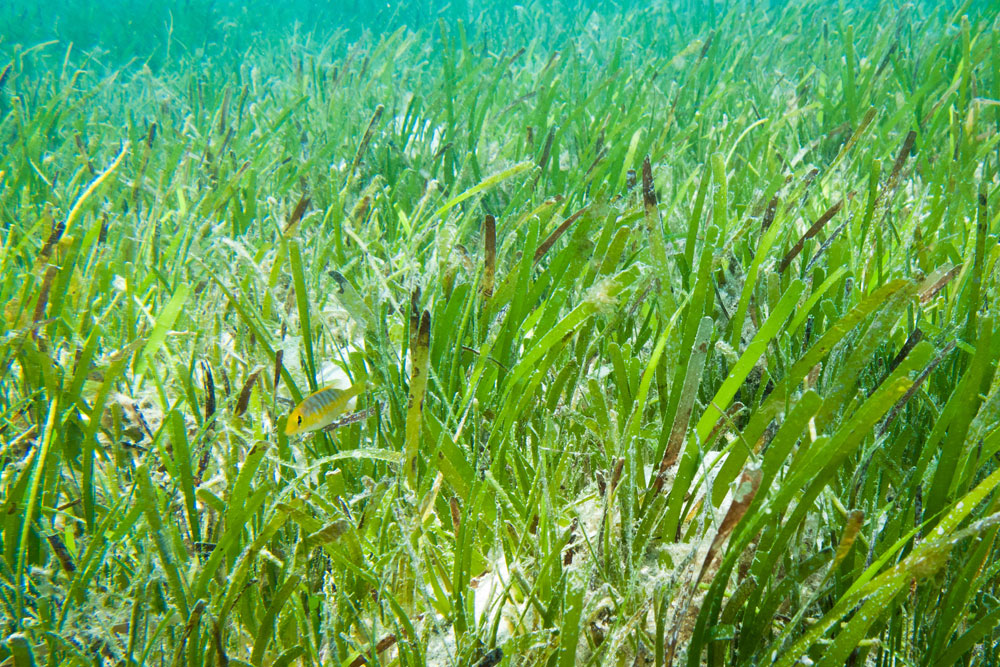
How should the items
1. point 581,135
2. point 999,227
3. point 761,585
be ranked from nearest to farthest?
point 761,585 → point 999,227 → point 581,135

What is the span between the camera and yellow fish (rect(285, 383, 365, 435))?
0.94 meters

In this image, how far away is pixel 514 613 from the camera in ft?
2.99

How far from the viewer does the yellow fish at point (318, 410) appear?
94 centimetres

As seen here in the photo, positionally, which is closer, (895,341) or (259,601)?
(259,601)

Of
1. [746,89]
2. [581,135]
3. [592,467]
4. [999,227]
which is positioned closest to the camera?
[592,467]

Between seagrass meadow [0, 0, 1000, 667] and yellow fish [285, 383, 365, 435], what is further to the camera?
yellow fish [285, 383, 365, 435]

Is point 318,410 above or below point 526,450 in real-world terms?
above

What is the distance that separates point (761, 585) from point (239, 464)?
87cm

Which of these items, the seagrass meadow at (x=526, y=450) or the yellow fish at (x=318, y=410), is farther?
the yellow fish at (x=318, y=410)

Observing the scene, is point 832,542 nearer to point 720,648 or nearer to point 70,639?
point 720,648

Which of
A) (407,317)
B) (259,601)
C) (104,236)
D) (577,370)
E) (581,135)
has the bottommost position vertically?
(259,601)

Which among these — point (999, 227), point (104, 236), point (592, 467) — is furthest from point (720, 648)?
point (104, 236)

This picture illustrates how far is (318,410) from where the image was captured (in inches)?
37.8

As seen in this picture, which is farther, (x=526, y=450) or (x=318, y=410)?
(x=526, y=450)
